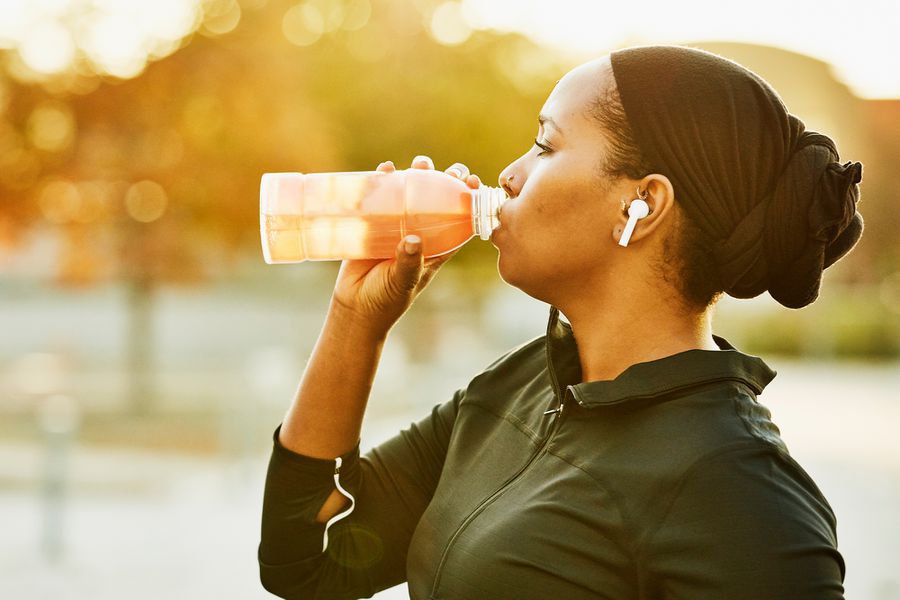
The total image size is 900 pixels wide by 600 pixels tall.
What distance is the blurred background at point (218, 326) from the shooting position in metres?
8.46

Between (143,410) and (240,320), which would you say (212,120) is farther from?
(240,320)

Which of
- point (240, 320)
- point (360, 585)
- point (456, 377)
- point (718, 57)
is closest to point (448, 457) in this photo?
point (360, 585)

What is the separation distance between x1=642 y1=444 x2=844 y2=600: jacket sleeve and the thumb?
739 mm

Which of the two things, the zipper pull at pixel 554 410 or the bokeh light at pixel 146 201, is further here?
the bokeh light at pixel 146 201

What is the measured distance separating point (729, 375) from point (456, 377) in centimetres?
1232

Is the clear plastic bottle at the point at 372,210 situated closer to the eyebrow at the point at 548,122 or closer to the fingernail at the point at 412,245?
the fingernail at the point at 412,245

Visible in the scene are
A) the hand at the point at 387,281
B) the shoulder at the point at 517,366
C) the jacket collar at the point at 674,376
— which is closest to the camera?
the jacket collar at the point at 674,376

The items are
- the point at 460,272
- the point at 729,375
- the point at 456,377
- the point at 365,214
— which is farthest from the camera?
the point at 460,272

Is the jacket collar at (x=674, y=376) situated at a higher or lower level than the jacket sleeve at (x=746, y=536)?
higher

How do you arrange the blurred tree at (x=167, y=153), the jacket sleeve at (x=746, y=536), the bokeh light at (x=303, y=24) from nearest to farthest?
the jacket sleeve at (x=746, y=536), the blurred tree at (x=167, y=153), the bokeh light at (x=303, y=24)

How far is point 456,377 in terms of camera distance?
14141 millimetres

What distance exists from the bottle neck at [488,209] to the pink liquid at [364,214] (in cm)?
11

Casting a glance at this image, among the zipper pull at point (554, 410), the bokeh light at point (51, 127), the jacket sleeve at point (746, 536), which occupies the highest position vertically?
the bokeh light at point (51, 127)

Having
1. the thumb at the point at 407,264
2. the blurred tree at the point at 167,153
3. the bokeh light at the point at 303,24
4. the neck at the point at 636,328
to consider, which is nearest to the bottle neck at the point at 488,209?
the thumb at the point at 407,264
